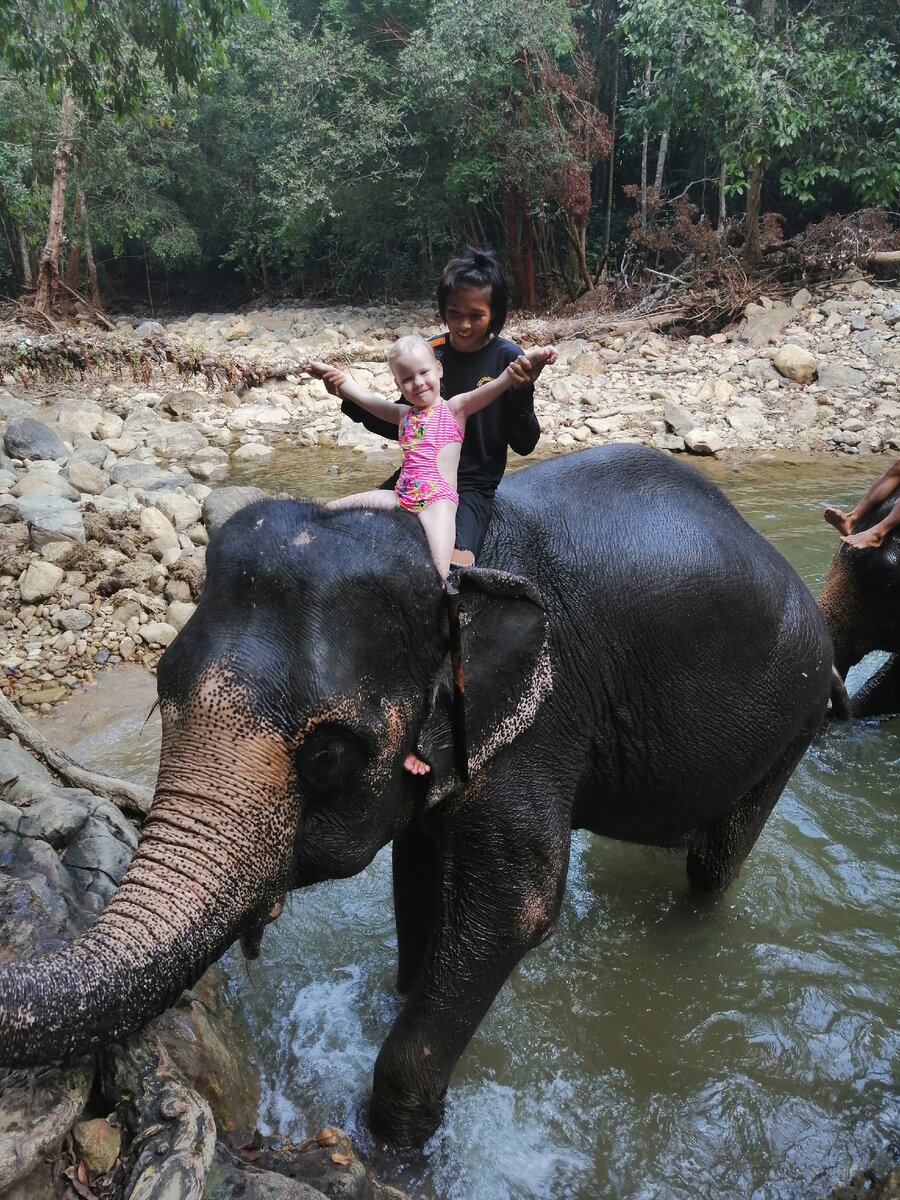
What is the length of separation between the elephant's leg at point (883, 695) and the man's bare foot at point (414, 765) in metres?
4.62

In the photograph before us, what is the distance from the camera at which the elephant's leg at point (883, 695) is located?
5.96 meters

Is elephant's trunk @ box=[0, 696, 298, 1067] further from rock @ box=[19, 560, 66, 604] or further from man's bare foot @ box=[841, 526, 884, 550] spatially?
rock @ box=[19, 560, 66, 604]

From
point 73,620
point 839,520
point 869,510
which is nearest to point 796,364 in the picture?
point 869,510

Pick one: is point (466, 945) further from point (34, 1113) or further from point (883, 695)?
point (883, 695)

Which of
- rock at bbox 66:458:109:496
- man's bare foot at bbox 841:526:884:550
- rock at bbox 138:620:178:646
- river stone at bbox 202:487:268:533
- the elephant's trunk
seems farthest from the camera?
rock at bbox 66:458:109:496

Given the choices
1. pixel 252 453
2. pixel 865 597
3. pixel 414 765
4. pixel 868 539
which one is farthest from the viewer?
pixel 252 453

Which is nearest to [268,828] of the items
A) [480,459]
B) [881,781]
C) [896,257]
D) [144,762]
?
[480,459]

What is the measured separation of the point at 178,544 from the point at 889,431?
403 inches

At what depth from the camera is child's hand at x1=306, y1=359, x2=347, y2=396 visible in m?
2.71

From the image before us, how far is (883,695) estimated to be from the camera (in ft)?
19.6

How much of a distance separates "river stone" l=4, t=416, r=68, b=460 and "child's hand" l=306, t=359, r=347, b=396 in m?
9.16

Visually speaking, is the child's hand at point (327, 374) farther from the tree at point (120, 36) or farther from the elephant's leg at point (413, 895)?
the tree at point (120, 36)

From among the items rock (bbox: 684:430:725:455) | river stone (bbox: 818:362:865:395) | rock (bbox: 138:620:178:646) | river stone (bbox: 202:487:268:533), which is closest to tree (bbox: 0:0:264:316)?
river stone (bbox: 202:487:268:533)

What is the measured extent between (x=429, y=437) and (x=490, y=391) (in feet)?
0.73
